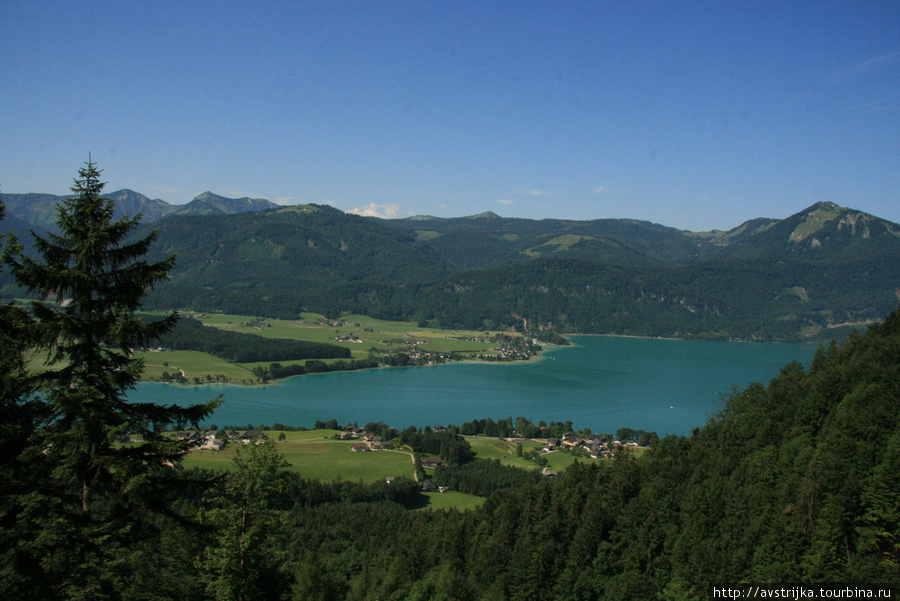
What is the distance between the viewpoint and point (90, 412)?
500 cm

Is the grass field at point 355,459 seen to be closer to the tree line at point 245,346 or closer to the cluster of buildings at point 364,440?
the cluster of buildings at point 364,440

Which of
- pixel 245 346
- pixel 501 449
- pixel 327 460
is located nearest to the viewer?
pixel 327 460

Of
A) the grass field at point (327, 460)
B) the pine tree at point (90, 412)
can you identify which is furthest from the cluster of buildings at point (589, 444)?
the pine tree at point (90, 412)

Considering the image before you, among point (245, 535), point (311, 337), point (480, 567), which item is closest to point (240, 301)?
point (311, 337)

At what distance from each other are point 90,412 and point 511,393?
52583 mm

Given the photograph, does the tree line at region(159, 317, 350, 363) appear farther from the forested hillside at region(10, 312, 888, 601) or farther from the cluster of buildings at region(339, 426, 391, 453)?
the forested hillside at region(10, 312, 888, 601)

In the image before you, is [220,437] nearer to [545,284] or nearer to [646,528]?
[646,528]

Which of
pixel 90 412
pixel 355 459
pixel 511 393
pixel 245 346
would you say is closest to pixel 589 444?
pixel 355 459

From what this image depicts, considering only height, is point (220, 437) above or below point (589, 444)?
above

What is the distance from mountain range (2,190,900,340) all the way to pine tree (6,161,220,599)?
4190 inches

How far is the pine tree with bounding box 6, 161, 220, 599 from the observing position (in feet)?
15.6

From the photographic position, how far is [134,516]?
5.18 m

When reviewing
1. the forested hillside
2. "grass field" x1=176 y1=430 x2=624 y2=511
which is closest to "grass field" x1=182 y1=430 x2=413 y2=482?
"grass field" x1=176 y1=430 x2=624 y2=511

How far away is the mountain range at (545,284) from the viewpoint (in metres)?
123
